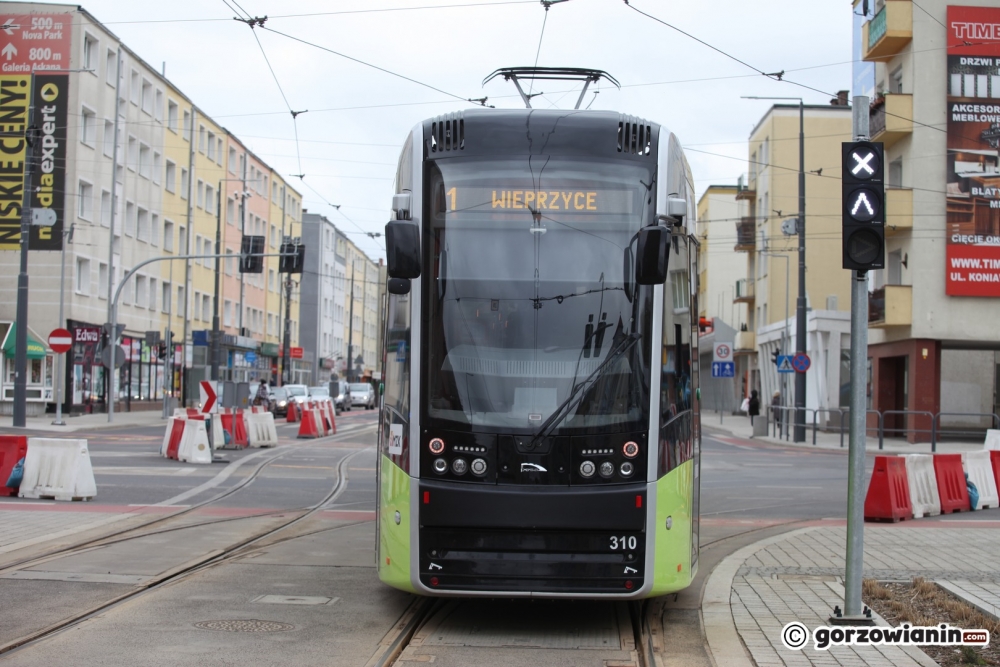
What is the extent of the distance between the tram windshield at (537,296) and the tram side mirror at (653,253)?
0.16 m

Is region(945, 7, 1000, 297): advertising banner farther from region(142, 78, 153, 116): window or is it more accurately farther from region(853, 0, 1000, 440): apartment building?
region(142, 78, 153, 116): window

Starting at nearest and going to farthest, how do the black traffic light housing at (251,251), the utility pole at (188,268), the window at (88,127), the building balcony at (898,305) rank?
the building balcony at (898,305) < the window at (88,127) < the black traffic light housing at (251,251) < the utility pole at (188,268)

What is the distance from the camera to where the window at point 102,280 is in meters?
48.0

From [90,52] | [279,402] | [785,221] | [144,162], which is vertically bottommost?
[279,402]

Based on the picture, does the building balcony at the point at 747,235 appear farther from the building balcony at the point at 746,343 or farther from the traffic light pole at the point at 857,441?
the traffic light pole at the point at 857,441

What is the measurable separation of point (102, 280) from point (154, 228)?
27.6 ft

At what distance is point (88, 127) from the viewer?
46.2 metres

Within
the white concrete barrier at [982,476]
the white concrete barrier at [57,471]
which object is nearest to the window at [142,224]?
the white concrete barrier at [57,471]

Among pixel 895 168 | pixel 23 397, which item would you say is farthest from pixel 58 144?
pixel 895 168

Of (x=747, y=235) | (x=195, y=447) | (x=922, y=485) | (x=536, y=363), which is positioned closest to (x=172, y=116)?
(x=747, y=235)

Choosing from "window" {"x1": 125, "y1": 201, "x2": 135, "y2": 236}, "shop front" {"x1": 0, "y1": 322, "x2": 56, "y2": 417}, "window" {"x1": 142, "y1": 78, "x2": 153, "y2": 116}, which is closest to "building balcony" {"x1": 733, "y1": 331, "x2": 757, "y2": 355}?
"window" {"x1": 125, "y1": 201, "x2": 135, "y2": 236}

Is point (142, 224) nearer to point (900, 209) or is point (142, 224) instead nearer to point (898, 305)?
point (900, 209)

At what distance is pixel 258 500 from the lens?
637 inches

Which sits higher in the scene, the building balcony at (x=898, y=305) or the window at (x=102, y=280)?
the window at (x=102, y=280)
